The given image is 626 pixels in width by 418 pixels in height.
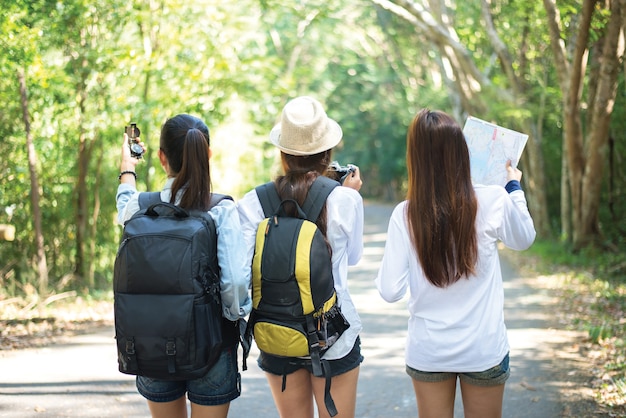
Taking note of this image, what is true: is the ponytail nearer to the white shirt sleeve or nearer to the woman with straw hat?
the woman with straw hat

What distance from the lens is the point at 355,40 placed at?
37.6 m

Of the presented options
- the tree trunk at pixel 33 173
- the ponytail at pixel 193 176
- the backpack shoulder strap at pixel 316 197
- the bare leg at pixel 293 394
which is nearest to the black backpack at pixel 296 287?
the backpack shoulder strap at pixel 316 197

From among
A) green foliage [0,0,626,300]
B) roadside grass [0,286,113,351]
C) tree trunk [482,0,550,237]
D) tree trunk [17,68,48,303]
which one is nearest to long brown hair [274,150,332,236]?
green foliage [0,0,626,300]

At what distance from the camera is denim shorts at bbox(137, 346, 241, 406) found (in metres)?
3.18

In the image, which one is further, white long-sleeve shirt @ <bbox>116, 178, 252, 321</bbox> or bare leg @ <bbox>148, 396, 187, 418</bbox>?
bare leg @ <bbox>148, 396, 187, 418</bbox>

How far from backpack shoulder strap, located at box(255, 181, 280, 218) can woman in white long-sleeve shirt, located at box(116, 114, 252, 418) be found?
0.46 ft

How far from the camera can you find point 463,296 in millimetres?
3197

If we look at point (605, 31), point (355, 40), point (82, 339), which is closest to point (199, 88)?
point (82, 339)

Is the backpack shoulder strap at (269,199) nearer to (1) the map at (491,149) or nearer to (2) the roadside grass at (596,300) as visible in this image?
(1) the map at (491,149)

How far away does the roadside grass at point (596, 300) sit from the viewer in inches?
245

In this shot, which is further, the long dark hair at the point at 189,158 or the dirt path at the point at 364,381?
the dirt path at the point at 364,381

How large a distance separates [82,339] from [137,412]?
9.58 ft

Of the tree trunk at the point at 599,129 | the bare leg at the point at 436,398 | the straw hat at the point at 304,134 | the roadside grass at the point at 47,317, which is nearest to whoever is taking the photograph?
the bare leg at the point at 436,398

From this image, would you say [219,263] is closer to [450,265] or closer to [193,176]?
[193,176]
